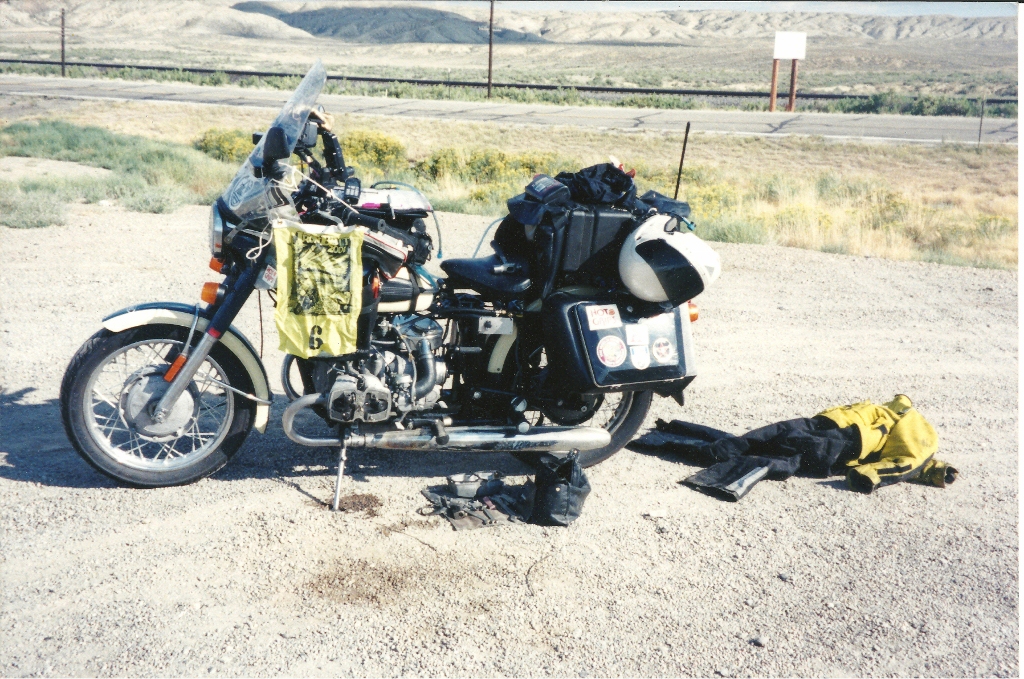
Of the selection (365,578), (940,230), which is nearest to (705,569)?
(365,578)

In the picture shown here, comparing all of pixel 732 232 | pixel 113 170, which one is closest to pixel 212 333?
pixel 732 232

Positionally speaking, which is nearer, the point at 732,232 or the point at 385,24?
the point at 732,232

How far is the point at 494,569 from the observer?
4.01 m

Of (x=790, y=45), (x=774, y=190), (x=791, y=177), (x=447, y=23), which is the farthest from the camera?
(x=447, y=23)

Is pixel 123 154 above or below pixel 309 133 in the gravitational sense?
below

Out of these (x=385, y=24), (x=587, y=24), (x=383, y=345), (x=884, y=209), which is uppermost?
(x=587, y=24)

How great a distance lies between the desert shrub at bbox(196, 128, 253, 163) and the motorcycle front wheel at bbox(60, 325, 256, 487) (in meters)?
15.9

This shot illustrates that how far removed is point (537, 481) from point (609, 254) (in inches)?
46.2

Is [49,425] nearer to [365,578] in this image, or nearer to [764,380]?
[365,578]

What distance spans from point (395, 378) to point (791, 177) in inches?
780

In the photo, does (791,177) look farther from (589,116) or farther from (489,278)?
(489,278)

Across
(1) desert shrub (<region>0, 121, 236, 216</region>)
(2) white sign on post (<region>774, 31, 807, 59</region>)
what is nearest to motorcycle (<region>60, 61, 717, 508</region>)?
(1) desert shrub (<region>0, 121, 236, 216</region>)

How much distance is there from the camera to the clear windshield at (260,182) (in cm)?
418

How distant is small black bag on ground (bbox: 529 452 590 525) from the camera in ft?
14.6
